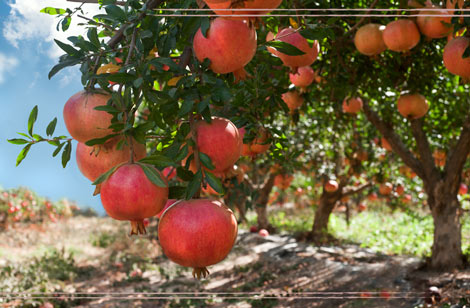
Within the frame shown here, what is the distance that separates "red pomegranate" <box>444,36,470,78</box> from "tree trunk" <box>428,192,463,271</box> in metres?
3.45

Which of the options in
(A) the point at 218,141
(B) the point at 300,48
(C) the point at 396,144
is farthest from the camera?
(C) the point at 396,144

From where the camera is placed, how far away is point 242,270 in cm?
732

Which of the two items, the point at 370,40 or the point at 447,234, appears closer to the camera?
the point at 370,40

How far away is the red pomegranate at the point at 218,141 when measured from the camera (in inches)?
42.7

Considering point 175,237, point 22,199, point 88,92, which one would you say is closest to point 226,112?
point 88,92

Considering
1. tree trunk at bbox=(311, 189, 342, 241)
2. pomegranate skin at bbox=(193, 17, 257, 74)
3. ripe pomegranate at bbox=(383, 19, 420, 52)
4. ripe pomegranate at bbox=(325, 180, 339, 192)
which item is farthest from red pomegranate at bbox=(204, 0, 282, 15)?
tree trunk at bbox=(311, 189, 342, 241)

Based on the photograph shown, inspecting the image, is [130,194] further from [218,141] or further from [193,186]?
[218,141]

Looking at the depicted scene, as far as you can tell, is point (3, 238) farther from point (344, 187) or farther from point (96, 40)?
point (96, 40)

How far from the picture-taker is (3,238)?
33.6ft

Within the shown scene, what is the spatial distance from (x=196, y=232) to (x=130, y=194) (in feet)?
0.62

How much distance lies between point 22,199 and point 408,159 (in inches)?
440

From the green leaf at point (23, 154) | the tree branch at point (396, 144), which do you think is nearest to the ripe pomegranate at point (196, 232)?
the green leaf at point (23, 154)

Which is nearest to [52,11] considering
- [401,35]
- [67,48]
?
[67,48]

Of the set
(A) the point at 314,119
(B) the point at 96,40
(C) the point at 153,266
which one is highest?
(A) the point at 314,119
